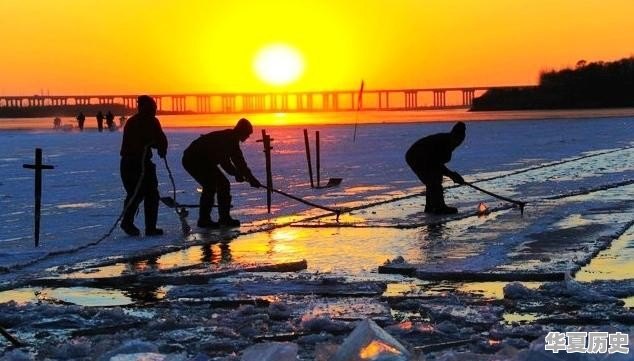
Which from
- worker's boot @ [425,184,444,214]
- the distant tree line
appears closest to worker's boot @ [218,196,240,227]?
worker's boot @ [425,184,444,214]

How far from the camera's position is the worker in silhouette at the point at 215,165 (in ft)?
44.4

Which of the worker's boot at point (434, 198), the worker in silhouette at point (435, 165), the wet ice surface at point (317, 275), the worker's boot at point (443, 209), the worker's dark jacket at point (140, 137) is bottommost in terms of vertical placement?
the wet ice surface at point (317, 275)

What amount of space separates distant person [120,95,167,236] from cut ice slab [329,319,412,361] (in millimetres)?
7788

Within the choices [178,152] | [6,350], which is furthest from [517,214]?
[178,152]

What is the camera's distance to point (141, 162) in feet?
41.7

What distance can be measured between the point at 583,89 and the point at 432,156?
509ft

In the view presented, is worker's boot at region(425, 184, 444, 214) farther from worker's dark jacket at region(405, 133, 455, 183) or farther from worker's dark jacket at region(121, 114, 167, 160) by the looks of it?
worker's dark jacket at region(121, 114, 167, 160)

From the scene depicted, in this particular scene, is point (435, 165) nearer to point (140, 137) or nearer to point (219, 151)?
point (219, 151)

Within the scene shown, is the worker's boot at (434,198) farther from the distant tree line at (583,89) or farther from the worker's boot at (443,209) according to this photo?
the distant tree line at (583,89)

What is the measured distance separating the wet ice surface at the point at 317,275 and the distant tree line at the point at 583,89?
147119 millimetres

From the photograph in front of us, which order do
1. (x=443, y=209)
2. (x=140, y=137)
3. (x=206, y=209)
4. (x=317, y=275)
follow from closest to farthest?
(x=317, y=275) → (x=140, y=137) → (x=206, y=209) → (x=443, y=209)

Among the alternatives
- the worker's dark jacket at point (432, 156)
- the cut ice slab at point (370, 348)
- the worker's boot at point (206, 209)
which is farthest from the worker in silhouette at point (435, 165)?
the cut ice slab at point (370, 348)

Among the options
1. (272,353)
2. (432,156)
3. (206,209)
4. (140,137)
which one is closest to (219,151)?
(206,209)

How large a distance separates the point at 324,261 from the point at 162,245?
2270 mm
